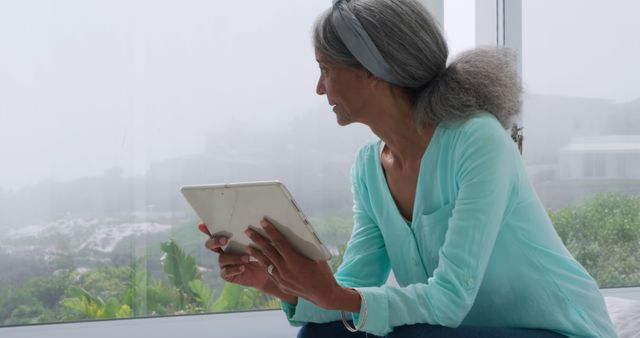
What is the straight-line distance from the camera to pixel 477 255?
1797 mm

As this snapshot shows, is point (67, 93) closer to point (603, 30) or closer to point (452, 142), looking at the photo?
point (452, 142)

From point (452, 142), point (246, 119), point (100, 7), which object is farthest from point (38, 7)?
point (452, 142)

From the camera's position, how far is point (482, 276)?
1819 millimetres

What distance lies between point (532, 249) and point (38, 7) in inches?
69.4

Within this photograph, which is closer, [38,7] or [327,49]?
[327,49]

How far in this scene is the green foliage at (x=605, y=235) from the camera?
11.0 feet

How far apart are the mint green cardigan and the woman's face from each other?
0.55 ft

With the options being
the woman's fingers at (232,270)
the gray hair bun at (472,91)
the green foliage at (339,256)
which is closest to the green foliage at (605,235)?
the green foliage at (339,256)

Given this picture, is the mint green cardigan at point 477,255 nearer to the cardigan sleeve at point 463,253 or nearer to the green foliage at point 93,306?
the cardigan sleeve at point 463,253

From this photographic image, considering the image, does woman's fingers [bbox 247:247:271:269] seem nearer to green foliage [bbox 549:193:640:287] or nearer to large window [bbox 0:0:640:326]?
large window [bbox 0:0:640:326]

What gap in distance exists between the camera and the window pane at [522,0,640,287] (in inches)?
129

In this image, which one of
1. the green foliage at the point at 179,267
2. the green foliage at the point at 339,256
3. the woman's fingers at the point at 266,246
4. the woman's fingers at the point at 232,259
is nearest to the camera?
the woman's fingers at the point at 266,246

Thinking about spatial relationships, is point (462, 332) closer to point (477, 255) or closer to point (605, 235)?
point (477, 255)

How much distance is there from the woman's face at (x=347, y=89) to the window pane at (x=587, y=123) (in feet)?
4.58
